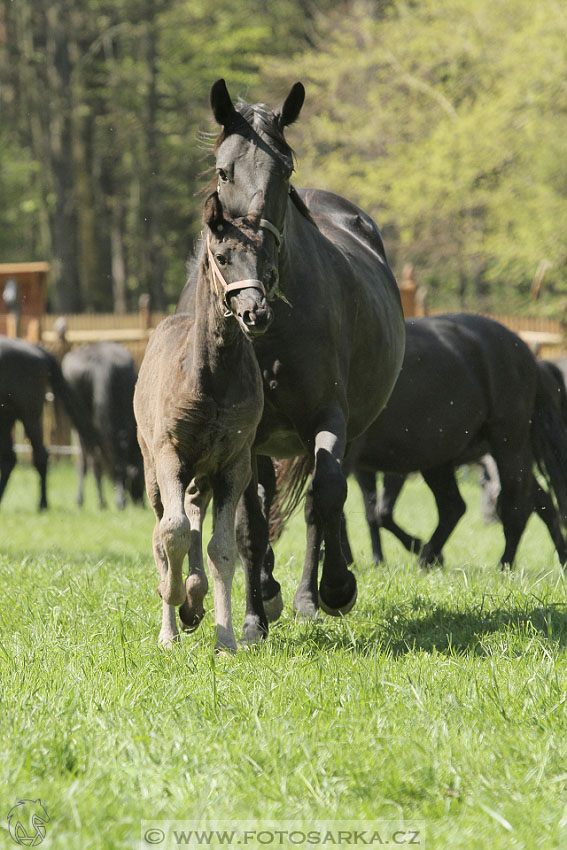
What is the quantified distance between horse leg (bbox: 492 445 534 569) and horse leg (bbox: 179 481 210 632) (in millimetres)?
4167

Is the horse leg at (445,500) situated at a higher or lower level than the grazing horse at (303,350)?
lower

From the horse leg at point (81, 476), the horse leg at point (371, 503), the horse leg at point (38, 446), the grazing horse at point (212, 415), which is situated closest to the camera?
the grazing horse at point (212, 415)

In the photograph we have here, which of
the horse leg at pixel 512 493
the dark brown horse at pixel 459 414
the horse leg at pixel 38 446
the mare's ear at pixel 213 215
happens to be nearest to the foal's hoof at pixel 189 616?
the mare's ear at pixel 213 215

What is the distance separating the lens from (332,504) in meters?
4.73

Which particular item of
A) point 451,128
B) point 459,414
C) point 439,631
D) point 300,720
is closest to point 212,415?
point 300,720

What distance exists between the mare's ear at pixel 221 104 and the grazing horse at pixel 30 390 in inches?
373

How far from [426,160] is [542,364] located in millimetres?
18575

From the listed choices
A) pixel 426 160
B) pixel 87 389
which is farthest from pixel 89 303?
pixel 87 389

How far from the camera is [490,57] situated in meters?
25.5

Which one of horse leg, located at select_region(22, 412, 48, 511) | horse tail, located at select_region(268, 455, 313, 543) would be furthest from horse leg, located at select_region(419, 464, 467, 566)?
horse leg, located at select_region(22, 412, 48, 511)

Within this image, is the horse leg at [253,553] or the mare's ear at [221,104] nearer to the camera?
the mare's ear at [221,104]

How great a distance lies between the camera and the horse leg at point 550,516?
8781 millimetres

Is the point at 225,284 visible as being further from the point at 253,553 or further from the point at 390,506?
the point at 390,506

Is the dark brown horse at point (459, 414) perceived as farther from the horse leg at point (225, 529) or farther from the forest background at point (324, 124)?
the forest background at point (324, 124)
